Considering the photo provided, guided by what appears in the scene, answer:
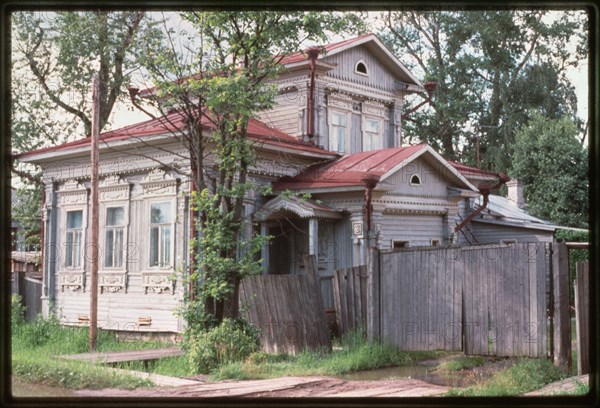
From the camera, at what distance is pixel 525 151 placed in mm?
23922

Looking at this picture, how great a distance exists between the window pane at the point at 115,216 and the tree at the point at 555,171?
504 inches

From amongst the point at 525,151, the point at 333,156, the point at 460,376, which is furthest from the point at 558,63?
the point at 460,376

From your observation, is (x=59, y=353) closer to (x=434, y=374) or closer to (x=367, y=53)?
(x=434, y=374)

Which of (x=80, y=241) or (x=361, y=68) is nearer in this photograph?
(x=80, y=241)

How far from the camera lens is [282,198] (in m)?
16.0

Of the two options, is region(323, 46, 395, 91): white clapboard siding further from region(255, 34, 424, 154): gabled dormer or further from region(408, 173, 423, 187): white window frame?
region(408, 173, 423, 187): white window frame

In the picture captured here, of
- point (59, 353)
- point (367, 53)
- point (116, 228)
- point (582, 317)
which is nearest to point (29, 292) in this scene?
point (116, 228)

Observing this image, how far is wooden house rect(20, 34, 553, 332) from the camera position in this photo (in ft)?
53.6

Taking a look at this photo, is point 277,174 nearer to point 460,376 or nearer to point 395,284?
point 395,284

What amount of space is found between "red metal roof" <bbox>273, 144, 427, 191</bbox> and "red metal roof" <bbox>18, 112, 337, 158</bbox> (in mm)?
539

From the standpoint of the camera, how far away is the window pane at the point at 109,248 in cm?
1775

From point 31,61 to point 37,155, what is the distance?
5.81 m

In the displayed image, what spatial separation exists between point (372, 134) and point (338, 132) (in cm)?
149

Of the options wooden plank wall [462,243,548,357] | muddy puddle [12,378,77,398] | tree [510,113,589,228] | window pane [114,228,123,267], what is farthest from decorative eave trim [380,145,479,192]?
muddy puddle [12,378,77,398]
